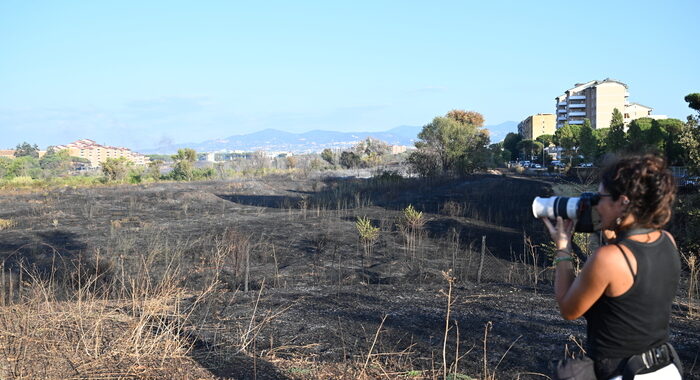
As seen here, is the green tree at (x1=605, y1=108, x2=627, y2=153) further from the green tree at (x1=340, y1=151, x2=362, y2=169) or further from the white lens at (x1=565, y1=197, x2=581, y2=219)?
the green tree at (x1=340, y1=151, x2=362, y2=169)

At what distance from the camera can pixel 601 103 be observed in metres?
88.0

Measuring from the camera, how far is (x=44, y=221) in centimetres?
1753

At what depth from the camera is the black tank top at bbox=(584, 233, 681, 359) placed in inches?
72.6

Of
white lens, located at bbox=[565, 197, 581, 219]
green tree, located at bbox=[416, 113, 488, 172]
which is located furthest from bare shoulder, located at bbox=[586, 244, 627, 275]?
green tree, located at bbox=[416, 113, 488, 172]

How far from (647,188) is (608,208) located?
0.15 meters

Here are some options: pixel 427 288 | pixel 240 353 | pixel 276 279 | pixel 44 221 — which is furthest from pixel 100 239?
pixel 240 353

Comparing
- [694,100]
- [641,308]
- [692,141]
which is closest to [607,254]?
[641,308]

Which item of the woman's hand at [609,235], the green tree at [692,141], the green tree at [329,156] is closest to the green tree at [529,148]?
the green tree at [329,156]

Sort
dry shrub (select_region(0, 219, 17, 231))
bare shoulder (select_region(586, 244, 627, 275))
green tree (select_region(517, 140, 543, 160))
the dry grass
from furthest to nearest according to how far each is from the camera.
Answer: green tree (select_region(517, 140, 543, 160)), dry shrub (select_region(0, 219, 17, 231)), the dry grass, bare shoulder (select_region(586, 244, 627, 275))

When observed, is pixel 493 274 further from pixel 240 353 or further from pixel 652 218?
pixel 652 218

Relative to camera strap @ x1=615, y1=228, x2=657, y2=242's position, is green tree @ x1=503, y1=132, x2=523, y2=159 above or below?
above

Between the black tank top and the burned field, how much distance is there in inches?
37.6

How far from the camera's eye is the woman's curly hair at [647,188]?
6.02 ft

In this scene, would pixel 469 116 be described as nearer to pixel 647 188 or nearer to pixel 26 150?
pixel 647 188
